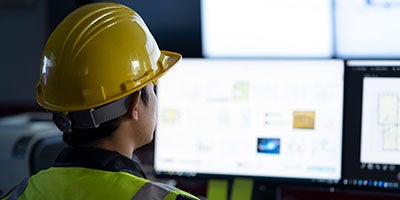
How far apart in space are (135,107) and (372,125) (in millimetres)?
851

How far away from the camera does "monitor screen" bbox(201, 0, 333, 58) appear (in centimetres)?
237

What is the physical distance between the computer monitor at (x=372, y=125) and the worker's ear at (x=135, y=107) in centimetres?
80

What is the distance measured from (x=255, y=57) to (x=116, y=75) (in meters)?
0.94

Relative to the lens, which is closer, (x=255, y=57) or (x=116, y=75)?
(x=116, y=75)

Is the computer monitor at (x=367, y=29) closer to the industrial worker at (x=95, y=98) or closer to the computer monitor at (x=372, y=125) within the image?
the computer monitor at (x=372, y=125)

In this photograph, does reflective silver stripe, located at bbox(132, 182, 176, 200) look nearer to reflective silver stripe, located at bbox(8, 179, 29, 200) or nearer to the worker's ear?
the worker's ear

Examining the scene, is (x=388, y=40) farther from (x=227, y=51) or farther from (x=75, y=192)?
(x=75, y=192)

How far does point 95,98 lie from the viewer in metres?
1.53

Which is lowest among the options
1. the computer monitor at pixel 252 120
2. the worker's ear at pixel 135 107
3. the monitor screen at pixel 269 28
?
the computer monitor at pixel 252 120

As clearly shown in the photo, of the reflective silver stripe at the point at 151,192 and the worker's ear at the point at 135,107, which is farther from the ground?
the worker's ear at the point at 135,107

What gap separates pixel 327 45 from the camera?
238cm

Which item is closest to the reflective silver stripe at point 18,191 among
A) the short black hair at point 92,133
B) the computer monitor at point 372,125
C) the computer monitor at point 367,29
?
the short black hair at point 92,133

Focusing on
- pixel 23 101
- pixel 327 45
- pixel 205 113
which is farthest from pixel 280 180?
pixel 23 101

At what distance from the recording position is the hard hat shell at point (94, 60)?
153cm
